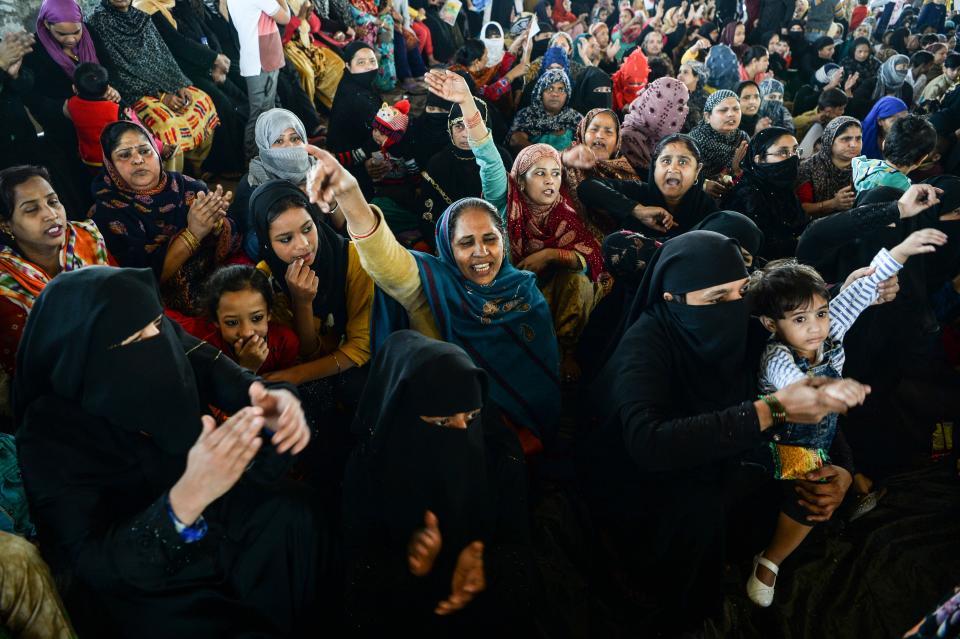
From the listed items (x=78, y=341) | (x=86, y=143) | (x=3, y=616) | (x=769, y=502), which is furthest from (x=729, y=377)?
(x=86, y=143)

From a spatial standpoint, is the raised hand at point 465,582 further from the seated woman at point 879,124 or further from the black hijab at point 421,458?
the seated woman at point 879,124

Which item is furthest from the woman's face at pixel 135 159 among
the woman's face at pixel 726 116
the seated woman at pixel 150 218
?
the woman's face at pixel 726 116

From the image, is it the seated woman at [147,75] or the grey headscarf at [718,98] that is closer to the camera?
the seated woman at [147,75]

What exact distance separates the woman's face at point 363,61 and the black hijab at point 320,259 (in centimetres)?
216

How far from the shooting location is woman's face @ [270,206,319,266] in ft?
7.62

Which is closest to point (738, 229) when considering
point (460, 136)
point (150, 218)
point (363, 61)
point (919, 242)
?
point (919, 242)

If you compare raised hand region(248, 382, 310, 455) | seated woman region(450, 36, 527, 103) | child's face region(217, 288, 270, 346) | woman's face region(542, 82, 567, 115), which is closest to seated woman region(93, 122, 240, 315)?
child's face region(217, 288, 270, 346)

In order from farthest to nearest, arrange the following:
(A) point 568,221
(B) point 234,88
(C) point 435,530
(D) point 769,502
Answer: (B) point 234,88 < (A) point 568,221 < (D) point 769,502 < (C) point 435,530

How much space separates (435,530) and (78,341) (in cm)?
101

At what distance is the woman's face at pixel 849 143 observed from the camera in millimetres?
3646

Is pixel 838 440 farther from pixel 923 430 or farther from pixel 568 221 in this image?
pixel 568 221

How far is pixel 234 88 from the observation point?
14.4 ft

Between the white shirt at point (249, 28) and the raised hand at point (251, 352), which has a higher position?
the white shirt at point (249, 28)

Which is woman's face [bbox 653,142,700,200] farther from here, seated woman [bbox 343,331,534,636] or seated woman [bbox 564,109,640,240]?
seated woman [bbox 343,331,534,636]
